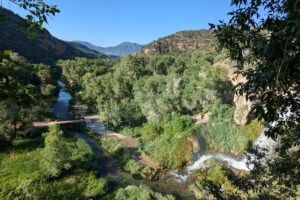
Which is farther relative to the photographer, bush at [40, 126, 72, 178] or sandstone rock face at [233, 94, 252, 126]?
sandstone rock face at [233, 94, 252, 126]

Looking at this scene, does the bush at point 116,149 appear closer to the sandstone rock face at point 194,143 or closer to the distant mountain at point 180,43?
the sandstone rock face at point 194,143

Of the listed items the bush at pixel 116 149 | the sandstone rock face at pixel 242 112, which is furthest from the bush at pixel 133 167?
the sandstone rock face at pixel 242 112

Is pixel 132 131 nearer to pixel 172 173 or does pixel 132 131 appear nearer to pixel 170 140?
pixel 170 140

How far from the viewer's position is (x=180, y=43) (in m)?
150

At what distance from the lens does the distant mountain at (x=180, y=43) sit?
144m

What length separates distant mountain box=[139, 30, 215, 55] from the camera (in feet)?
471

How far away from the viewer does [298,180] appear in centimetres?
649

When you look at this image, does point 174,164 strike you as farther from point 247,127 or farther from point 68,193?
point 68,193

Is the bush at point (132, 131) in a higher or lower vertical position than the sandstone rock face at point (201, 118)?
lower

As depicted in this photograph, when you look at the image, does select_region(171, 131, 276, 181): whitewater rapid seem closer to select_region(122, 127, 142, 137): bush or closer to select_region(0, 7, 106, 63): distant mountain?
select_region(122, 127, 142, 137): bush

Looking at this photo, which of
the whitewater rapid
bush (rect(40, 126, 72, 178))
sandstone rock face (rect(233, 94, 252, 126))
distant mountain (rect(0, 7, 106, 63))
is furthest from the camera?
distant mountain (rect(0, 7, 106, 63))

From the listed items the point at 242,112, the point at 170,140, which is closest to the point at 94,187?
the point at 170,140

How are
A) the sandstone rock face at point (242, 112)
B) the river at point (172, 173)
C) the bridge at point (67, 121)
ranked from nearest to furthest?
the river at point (172, 173) < the sandstone rock face at point (242, 112) < the bridge at point (67, 121)

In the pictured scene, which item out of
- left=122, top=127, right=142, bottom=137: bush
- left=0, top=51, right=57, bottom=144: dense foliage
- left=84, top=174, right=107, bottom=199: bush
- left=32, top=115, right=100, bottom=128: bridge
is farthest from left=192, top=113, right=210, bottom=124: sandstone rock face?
left=32, top=115, right=100, bottom=128: bridge
